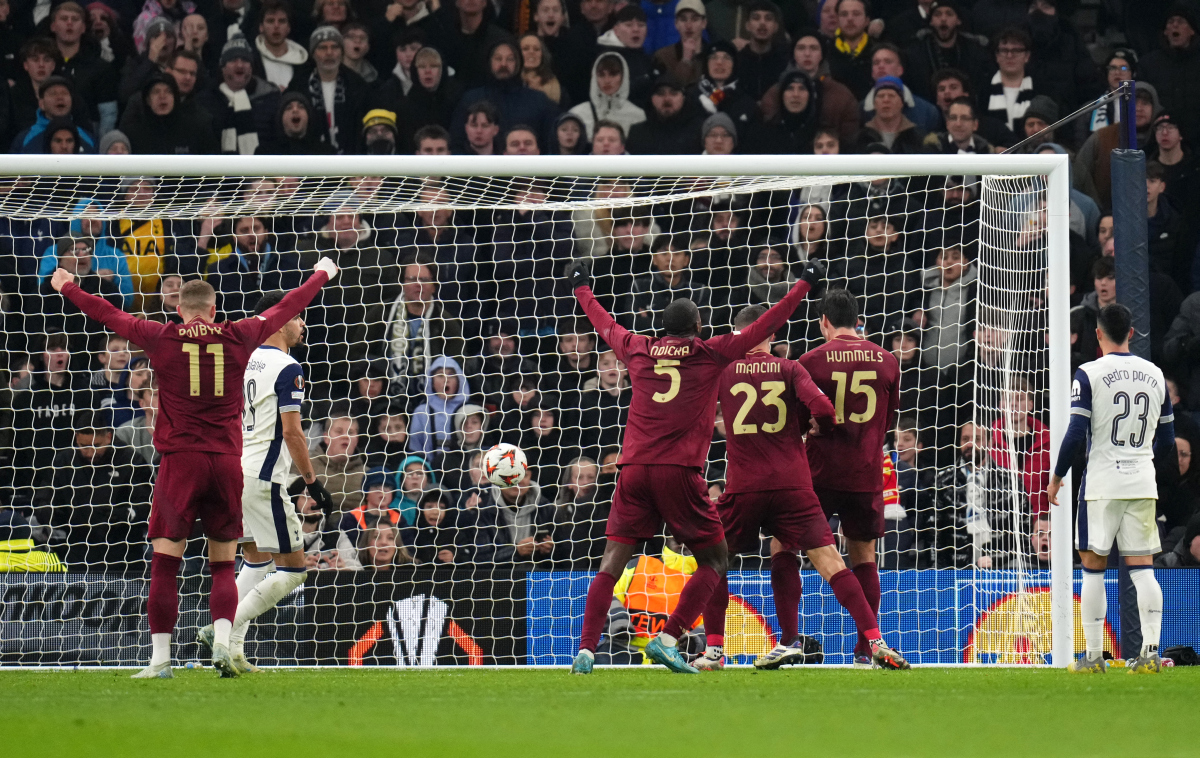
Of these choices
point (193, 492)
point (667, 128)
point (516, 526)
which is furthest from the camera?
point (667, 128)

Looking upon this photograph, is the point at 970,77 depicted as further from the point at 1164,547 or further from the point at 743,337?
the point at 743,337

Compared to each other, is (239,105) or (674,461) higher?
(239,105)

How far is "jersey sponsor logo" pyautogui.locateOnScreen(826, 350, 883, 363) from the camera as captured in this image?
746 centimetres

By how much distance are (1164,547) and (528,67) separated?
6289 millimetres

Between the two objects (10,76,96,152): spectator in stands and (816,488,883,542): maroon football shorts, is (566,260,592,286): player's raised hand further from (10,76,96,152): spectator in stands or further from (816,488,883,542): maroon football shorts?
(10,76,96,152): spectator in stands

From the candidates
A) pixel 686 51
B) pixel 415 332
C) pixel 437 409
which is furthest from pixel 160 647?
pixel 686 51

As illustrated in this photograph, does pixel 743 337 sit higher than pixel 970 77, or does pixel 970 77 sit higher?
pixel 970 77

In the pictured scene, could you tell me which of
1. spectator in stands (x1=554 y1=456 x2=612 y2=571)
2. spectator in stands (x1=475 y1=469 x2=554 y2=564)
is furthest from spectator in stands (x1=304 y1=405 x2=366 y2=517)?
spectator in stands (x1=554 y1=456 x2=612 y2=571)

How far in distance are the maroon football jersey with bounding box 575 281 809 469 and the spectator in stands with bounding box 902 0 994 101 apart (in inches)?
228

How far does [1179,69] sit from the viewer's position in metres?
11.7

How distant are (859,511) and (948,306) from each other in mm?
2500

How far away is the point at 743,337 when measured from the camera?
6.88m

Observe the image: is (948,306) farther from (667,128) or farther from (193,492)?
(193,492)

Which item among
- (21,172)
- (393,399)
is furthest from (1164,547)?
(21,172)
